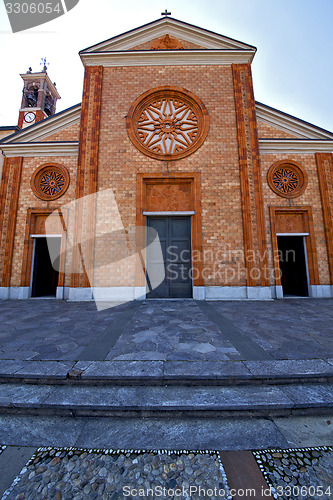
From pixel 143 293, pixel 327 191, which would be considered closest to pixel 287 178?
pixel 327 191

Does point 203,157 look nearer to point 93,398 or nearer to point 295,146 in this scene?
point 295,146

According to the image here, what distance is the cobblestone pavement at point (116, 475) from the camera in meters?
1.21

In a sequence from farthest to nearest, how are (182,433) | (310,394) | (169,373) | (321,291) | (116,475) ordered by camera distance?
(321,291) < (169,373) < (310,394) < (182,433) < (116,475)

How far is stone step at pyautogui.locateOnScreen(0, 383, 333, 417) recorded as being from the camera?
1.84 meters

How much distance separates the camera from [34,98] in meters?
20.3

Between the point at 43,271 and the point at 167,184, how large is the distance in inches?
277

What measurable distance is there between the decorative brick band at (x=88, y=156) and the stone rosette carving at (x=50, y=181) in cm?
131

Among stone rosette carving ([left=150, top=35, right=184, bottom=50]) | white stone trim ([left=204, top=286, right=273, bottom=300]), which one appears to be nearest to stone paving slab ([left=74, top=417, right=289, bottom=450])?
white stone trim ([left=204, top=286, right=273, bottom=300])

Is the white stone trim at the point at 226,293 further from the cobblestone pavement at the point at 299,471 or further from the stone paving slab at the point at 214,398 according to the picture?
the cobblestone pavement at the point at 299,471

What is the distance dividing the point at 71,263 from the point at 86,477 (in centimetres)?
747

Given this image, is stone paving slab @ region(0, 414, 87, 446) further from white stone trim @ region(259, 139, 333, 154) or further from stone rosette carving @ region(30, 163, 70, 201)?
white stone trim @ region(259, 139, 333, 154)

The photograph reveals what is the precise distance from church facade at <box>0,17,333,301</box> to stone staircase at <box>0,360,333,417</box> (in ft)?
16.7

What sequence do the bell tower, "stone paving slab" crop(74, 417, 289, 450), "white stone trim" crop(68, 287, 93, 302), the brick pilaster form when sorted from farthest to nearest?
1. the bell tower
2. the brick pilaster
3. "white stone trim" crop(68, 287, 93, 302)
4. "stone paving slab" crop(74, 417, 289, 450)

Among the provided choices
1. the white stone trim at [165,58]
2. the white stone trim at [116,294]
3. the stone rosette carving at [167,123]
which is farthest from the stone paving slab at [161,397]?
the white stone trim at [165,58]
